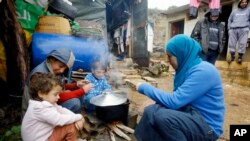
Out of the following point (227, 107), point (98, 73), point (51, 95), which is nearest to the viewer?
point (51, 95)

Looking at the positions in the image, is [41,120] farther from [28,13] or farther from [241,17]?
[241,17]

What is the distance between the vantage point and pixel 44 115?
233 centimetres

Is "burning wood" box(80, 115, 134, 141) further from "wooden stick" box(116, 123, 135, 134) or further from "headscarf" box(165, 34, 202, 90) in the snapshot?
"headscarf" box(165, 34, 202, 90)

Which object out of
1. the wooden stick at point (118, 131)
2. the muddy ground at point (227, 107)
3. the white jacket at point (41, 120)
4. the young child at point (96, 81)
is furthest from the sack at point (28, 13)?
the white jacket at point (41, 120)

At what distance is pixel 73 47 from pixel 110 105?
68.9 inches

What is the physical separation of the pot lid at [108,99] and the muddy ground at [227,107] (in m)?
1.22

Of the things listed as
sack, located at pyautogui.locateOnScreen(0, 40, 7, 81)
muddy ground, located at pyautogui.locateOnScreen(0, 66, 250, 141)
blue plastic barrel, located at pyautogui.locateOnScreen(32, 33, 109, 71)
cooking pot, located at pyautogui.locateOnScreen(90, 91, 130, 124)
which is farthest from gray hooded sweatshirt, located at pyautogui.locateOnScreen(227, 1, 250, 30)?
sack, located at pyautogui.locateOnScreen(0, 40, 7, 81)

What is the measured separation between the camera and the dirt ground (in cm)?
456

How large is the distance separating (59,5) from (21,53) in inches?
78.8

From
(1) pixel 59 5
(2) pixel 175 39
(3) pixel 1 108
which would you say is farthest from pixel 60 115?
(1) pixel 59 5

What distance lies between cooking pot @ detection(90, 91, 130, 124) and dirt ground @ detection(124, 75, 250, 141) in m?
1.22

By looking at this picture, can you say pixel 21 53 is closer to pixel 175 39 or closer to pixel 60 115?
pixel 60 115

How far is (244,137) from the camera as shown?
2.84m

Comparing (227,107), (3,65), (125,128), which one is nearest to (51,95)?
(125,128)
